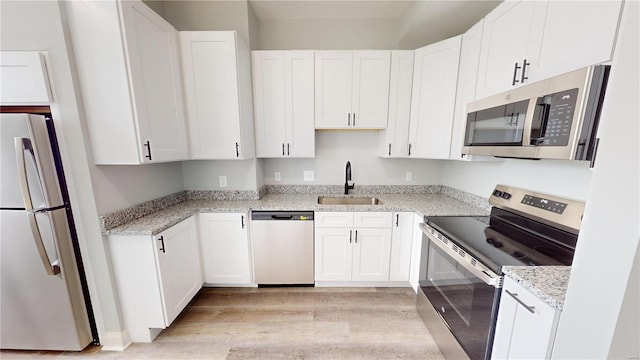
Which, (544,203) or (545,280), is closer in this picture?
(545,280)

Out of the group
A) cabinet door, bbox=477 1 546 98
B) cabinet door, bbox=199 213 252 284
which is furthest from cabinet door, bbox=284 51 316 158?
cabinet door, bbox=477 1 546 98

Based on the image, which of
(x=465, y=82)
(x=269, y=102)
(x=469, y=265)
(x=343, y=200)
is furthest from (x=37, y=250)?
(x=465, y=82)

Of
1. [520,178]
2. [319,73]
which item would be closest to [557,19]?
[520,178]

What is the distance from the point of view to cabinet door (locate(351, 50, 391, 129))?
7.27 ft

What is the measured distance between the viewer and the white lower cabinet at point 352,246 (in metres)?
2.16

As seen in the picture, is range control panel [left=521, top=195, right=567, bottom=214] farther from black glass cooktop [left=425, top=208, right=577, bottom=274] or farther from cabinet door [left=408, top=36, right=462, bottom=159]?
cabinet door [left=408, top=36, right=462, bottom=159]

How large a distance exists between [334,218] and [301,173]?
81 centimetres

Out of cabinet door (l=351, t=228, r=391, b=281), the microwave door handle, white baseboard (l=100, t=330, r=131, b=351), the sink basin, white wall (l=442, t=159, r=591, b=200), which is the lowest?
white baseboard (l=100, t=330, r=131, b=351)

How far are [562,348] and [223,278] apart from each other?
7.97 ft

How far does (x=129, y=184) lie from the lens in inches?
68.1

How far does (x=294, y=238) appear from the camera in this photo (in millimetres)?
2193

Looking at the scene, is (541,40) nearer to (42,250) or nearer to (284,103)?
(284,103)

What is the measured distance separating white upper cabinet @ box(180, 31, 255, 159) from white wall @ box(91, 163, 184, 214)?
0.37m

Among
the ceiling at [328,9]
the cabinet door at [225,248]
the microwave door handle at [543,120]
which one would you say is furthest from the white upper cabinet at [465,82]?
the cabinet door at [225,248]
